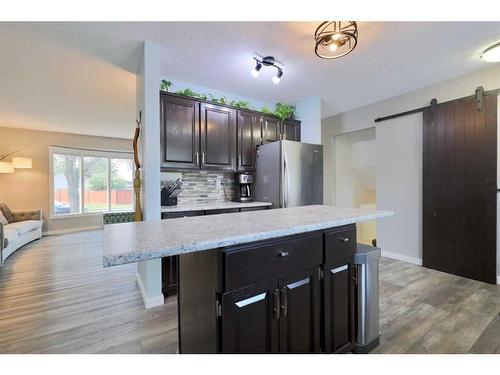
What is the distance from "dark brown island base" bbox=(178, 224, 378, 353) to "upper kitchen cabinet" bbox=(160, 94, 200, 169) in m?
1.74

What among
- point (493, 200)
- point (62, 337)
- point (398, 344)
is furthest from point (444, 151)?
point (62, 337)

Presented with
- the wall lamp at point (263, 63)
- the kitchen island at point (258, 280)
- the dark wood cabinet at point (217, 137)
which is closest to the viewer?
the kitchen island at point (258, 280)

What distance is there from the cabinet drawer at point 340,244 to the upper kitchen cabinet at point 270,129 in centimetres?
241

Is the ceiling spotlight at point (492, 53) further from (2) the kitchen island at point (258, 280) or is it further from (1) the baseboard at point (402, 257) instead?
(1) the baseboard at point (402, 257)

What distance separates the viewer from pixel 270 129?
376 cm

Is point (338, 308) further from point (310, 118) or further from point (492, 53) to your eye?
point (310, 118)

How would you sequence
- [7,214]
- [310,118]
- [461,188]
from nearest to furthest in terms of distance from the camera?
[461,188]
[310,118]
[7,214]

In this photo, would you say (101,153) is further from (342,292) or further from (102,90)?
(342,292)

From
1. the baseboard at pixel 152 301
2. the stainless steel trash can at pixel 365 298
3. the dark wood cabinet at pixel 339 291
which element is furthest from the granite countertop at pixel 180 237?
the baseboard at pixel 152 301

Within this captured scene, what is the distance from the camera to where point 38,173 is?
582 cm

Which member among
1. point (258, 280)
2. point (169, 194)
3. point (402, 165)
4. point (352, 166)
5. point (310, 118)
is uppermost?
point (310, 118)

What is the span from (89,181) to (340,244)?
7.28 metres

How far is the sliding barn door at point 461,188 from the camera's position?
2.75 meters

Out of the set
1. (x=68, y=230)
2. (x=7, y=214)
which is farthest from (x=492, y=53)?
(x=68, y=230)
